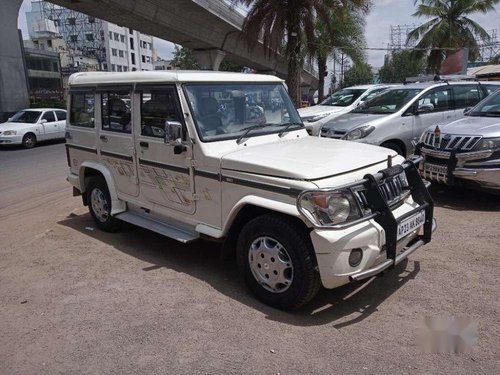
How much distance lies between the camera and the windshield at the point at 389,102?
879cm

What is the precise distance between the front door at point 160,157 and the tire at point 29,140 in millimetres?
13477

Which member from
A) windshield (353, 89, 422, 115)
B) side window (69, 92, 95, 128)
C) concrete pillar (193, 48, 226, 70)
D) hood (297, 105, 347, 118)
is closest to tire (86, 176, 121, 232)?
side window (69, 92, 95, 128)

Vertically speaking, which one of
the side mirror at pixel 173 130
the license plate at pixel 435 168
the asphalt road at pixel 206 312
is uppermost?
the side mirror at pixel 173 130

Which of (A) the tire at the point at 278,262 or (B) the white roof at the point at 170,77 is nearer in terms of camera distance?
(A) the tire at the point at 278,262

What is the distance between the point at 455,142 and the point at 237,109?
3746 millimetres

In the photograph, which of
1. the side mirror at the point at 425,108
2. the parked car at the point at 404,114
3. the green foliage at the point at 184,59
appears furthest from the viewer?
the green foliage at the point at 184,59

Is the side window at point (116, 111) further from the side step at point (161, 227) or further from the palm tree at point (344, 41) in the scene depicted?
the palm tree at point (344, 41)

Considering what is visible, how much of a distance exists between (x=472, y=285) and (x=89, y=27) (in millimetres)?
98140

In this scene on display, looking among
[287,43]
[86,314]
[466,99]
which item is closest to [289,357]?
[86,314]

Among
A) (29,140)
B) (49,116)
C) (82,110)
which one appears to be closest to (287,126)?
(82,110)

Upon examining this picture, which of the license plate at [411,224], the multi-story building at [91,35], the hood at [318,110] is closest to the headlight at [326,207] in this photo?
the license plate at [411,224]

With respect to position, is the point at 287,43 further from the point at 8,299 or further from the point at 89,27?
the point at 89,27

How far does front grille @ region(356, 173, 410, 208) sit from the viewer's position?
11.9 ft

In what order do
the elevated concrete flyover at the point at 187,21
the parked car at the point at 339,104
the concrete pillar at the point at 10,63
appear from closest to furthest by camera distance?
the parked car at the point at 339,104 < the elevated concrete flyover at the point at 187,21 < the concrete pillar at the point at 10,63
